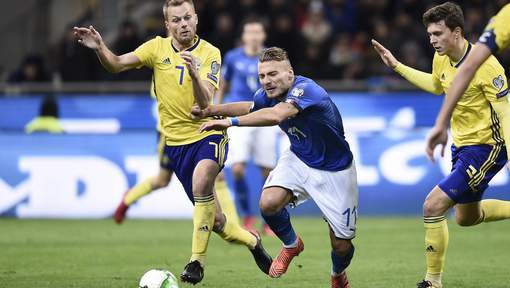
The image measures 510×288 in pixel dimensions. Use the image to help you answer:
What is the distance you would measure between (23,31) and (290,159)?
15.9m

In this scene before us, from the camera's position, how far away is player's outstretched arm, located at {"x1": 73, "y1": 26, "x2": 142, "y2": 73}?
838cm

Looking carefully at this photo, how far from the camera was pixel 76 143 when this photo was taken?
1542 cm

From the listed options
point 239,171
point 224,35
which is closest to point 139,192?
point 239,171

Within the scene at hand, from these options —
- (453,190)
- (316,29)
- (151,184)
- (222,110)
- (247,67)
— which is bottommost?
(151,184)

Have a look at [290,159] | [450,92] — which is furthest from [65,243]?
[450,92]

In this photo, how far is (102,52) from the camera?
28.0 feet

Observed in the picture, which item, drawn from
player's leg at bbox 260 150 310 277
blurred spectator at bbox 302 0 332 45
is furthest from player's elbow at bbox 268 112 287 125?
blurred spectator at bbox 302 0 332 45

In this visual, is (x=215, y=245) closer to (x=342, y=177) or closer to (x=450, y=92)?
(x=342, y=177)

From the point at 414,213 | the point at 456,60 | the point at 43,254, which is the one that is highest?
the point at 456,60

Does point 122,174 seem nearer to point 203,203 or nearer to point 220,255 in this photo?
point 220,255

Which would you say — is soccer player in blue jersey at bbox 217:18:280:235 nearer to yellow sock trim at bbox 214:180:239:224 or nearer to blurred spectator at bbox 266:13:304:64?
yellow sock trim at bbox 214:180:239:224

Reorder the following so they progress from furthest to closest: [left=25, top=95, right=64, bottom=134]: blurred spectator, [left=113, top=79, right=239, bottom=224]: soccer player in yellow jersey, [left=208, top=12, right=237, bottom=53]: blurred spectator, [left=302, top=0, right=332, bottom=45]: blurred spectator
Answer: [left=302, top=0, right=332, bottom=45]: blurred spectator, [left=208, top=12, right=237, bottom=53]: blurred spectator, [left=25, top=95, right=64, bottom=134]: blurred spectator, [left=113, top=79, right=239, bottom=224]: soccer player in yellow jersey

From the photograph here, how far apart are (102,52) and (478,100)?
124 inches

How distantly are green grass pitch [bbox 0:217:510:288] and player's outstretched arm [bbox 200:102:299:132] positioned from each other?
5.54 feet
